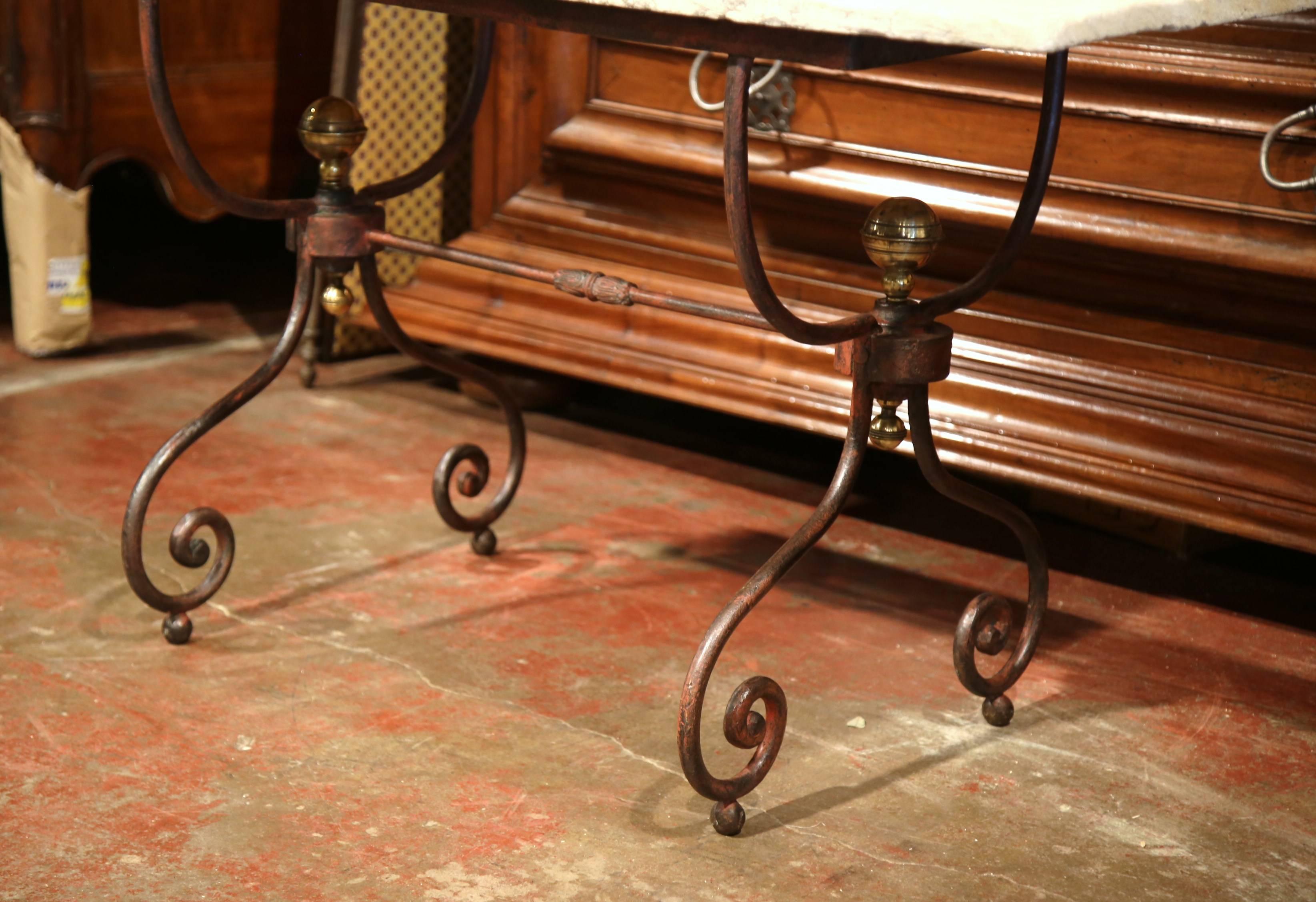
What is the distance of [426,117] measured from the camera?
9.36 ft

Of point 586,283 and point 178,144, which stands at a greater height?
point 178,144

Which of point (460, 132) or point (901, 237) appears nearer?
point (901, 237)

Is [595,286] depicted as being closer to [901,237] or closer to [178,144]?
[901,237]

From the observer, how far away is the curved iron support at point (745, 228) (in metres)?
1.33

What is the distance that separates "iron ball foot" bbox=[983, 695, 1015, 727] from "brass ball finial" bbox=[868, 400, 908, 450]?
0.33 metres

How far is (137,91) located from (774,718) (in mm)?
2105

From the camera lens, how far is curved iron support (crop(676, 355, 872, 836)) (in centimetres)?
144

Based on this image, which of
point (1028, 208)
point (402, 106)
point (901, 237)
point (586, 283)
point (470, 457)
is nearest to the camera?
point (901, 237)

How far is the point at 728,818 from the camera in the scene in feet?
4.77

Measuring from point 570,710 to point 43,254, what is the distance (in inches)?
66.9

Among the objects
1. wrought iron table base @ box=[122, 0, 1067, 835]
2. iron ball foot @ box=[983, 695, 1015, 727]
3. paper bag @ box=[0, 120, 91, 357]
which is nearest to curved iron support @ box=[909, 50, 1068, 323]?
wrought iron table base @ box=[122, 0, 1067, 835]

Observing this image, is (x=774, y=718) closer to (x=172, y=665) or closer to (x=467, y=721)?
(x=467, y=721)

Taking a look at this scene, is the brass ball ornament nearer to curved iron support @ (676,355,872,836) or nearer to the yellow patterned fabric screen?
curved iron support @ (676,355,872,836)

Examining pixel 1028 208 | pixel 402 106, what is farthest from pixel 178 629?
pixel 402 106
